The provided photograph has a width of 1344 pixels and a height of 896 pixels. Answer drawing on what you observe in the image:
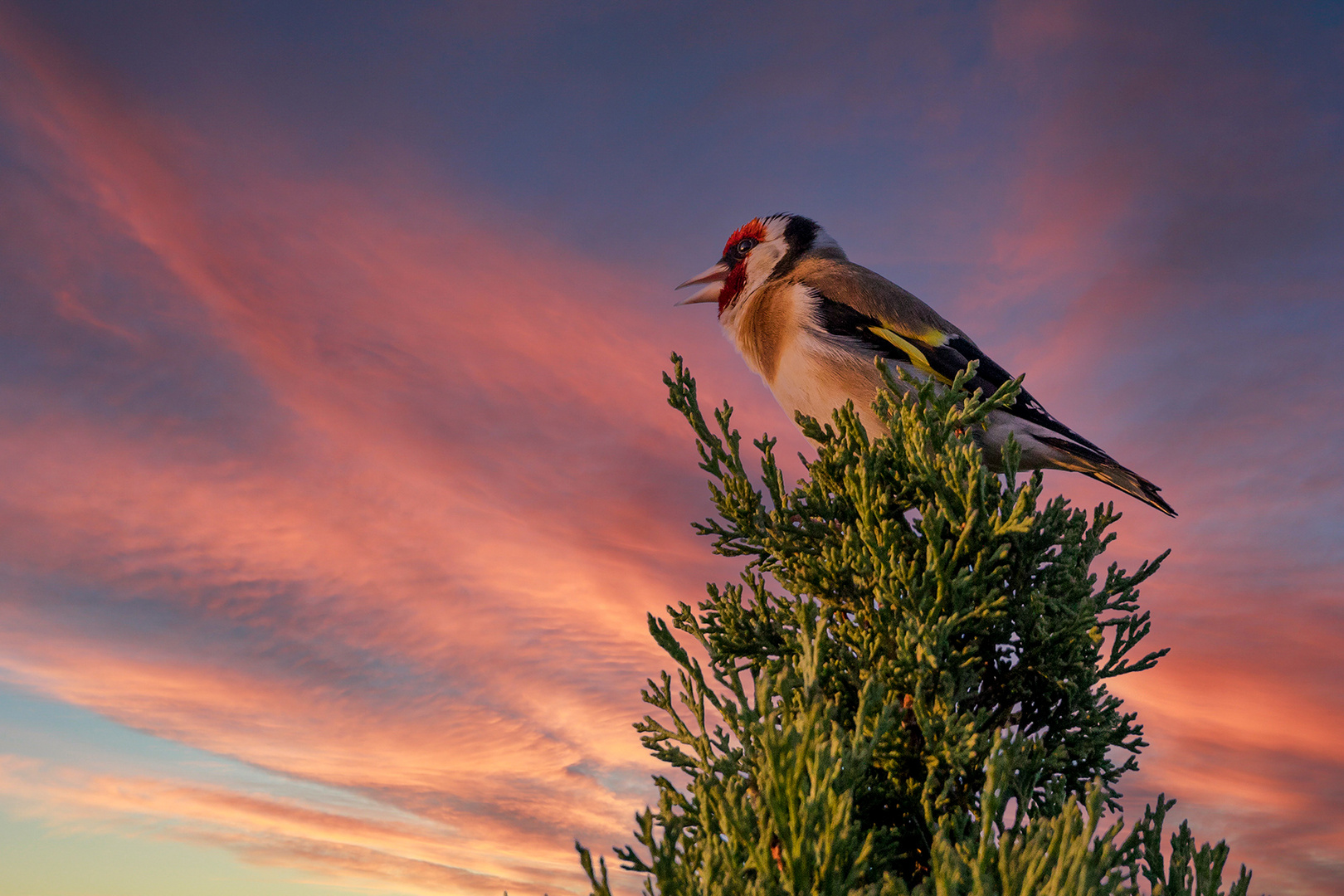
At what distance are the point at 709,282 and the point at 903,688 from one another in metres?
6.01

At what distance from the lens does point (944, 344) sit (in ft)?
24.4

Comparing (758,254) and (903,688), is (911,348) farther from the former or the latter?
(903,688)

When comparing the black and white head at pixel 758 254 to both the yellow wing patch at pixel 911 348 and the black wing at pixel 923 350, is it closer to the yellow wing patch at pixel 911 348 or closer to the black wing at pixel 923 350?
the black wing at pixel 923 350

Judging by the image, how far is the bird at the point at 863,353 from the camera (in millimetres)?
7051

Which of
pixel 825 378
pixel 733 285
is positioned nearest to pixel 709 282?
pixel 733 285

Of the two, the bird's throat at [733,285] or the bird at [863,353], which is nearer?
the bird at [863,353]

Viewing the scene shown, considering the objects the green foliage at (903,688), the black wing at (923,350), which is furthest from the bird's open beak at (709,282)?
the green foliage at (903,688)

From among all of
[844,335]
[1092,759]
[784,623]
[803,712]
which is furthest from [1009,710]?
[844,335]

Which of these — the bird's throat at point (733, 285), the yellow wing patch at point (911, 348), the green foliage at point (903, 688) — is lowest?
the green foliage at point (903, 688)

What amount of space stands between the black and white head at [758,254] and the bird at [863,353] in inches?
11.0

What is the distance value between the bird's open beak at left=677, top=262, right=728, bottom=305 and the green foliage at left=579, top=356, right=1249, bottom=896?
4.21 meters

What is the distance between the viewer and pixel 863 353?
7.21 m

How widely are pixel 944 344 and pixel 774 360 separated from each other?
1.67 meters

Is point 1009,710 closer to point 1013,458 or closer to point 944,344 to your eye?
point 1013,458
